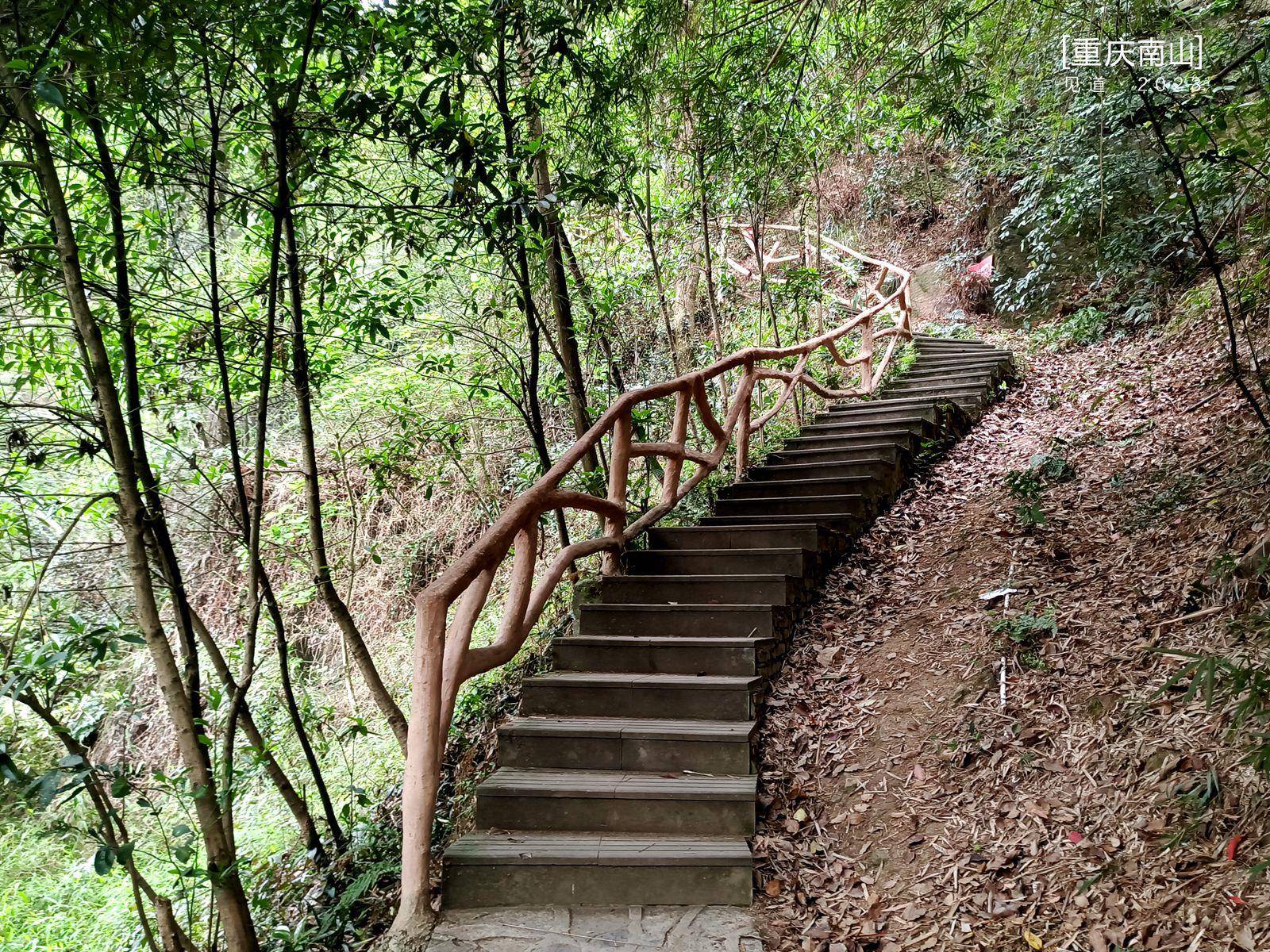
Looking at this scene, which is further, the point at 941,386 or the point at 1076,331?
the point at 1076,331

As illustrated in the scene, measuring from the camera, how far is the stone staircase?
2955 mm

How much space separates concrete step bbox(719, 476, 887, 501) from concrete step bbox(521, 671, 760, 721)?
7.68ft

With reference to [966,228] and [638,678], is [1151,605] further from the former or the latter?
[966,228]

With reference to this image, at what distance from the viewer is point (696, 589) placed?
14.7 ft

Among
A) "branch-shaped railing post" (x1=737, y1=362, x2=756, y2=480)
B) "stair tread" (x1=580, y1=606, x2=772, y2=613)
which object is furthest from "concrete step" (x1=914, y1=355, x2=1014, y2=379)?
"stair tread" (x1=580, y1=606, x2=772, y2=613)

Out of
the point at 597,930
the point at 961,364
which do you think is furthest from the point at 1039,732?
the point at 961,364

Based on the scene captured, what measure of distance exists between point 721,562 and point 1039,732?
204cm

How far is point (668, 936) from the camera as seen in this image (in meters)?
2.74

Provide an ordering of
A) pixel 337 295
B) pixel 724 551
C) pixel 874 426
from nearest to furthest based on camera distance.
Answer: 1. pixel 337 295
2. pixel 724 551
3. pixel 874 426

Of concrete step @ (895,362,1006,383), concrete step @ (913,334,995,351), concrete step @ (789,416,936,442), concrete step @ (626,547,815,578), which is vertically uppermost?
concrete step @ (913,334,995,351)

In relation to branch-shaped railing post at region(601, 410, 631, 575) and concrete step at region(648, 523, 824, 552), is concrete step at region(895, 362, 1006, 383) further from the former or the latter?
branch-shaped railing post at region(601, 410, 631, 575)

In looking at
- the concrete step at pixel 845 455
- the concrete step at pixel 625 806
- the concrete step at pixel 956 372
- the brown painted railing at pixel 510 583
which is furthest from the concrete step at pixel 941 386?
the concrete step at pixel 625 806

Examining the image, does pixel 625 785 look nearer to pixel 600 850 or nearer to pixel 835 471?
pixel 600 850

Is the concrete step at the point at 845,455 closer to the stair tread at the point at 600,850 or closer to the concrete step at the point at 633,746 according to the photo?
the concrete step at the point at 633,746
